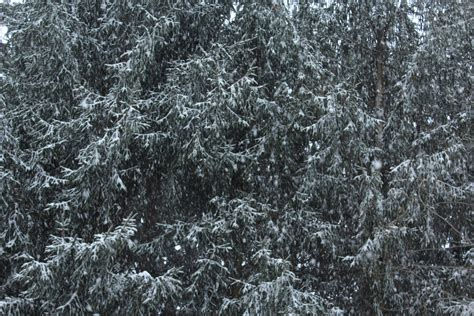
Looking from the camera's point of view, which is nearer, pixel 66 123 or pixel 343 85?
pixel 66 123

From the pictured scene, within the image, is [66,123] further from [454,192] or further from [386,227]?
[454,192]

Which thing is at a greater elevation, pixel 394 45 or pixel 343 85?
pixel 394 45

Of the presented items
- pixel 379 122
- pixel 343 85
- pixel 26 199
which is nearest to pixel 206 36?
pixel 343 85

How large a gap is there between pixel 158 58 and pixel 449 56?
4795 mm

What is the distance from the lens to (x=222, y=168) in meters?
9.07

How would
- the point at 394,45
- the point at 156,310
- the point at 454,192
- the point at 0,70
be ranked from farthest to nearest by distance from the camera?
1. the point at 394,45
2. the point at 0,70
3. the point at 454,192
4. the point at 156,310

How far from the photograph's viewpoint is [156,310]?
321 inches

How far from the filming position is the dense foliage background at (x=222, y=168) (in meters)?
8.31

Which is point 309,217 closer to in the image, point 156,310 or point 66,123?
point 156,310

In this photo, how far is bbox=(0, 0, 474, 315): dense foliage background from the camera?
8312mm

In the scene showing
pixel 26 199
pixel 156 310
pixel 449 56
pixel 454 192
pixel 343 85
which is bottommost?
pixel 156 310

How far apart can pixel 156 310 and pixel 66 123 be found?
115 inches

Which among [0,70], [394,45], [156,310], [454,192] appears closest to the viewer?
[156,310]

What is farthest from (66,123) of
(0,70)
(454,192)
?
(454,192)
